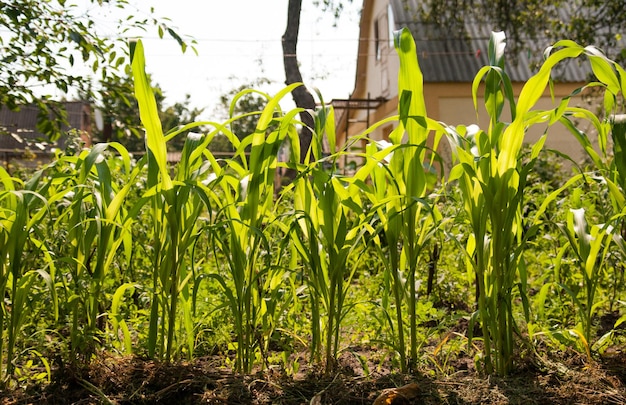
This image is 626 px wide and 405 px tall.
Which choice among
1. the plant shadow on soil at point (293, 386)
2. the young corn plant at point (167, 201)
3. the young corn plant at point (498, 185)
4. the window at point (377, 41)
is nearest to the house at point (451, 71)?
the window at point (377, 41)

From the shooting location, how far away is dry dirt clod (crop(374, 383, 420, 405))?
56.7 inches

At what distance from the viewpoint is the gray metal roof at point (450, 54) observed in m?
12.0

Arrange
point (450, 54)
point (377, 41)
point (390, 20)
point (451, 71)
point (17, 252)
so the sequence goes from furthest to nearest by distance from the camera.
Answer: point (377, 41)
point (390, 20)
point (450, 54)
point (451, 71)
point (17, 252)

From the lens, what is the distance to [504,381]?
1603mm

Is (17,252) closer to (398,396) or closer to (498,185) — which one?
(398,396)

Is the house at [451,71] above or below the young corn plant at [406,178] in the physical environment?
above

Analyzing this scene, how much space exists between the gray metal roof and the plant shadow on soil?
35.3ft

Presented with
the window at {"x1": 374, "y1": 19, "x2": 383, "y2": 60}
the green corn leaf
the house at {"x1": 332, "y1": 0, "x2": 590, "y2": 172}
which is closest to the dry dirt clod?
the green corn leaf

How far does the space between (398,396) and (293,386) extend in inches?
11.8

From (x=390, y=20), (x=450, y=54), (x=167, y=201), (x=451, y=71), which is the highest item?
(x=390, y=20)

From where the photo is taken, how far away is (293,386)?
160cm

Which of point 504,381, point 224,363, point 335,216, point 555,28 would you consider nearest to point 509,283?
point 504,381

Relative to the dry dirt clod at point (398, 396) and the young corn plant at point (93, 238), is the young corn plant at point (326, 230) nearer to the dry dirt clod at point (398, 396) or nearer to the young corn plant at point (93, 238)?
the dry dirt clod at point (398, 396)

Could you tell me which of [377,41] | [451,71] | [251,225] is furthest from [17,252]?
[377,41]
